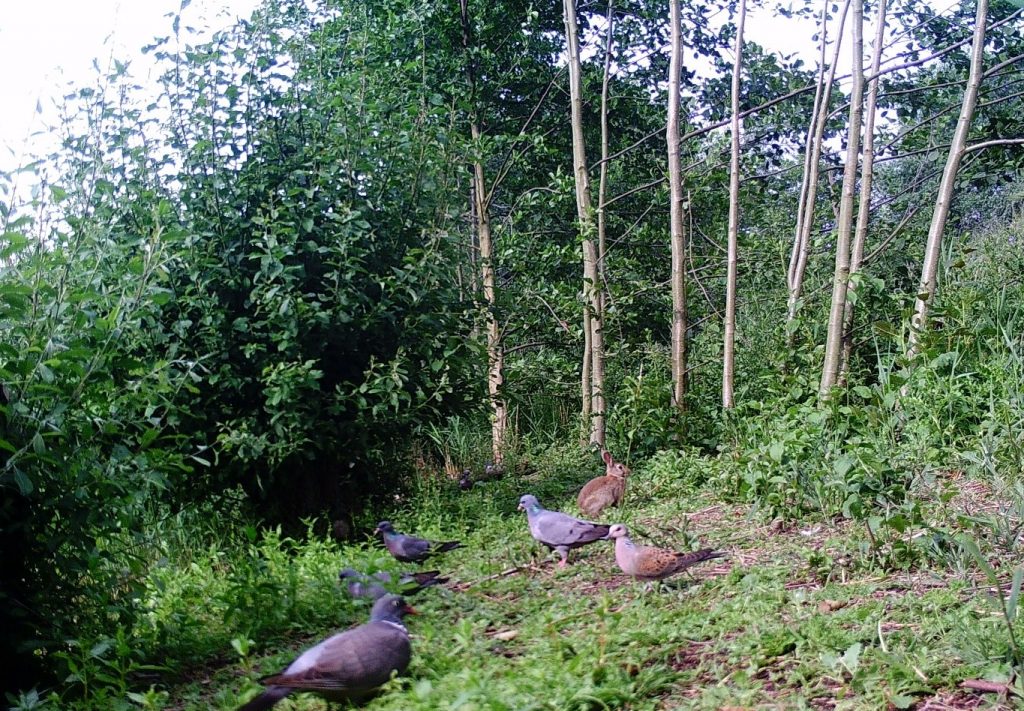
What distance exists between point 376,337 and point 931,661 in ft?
16.2

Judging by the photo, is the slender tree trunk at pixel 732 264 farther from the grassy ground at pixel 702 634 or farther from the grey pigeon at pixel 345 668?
the grey pigeon at pixel 345 668

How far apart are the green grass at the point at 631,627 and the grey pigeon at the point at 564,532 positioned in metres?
0.14

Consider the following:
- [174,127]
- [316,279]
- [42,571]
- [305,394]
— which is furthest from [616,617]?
[174,127]

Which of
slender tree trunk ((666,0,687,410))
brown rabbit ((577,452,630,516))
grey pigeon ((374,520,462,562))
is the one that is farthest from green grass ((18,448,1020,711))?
slender tree trunk ((666,0,687,410))

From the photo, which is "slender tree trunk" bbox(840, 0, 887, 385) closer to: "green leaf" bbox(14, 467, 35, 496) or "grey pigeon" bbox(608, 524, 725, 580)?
"grey pigeon" bbox(608, 524, 725, 580)

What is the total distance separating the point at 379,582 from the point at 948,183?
4.75 meters

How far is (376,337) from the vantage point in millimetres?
7457

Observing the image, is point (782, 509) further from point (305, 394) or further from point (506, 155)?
point (506, 155)

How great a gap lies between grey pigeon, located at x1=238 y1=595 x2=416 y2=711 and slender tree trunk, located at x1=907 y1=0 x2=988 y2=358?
14.3 ft

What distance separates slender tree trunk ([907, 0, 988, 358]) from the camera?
6.64 metres

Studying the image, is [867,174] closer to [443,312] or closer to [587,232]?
[587,232]

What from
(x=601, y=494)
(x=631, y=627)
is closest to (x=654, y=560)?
(x=631, y=627)

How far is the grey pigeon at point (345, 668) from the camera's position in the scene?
368 centimetres

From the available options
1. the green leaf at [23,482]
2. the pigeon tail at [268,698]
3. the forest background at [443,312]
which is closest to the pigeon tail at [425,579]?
the forest background at [443,312]
